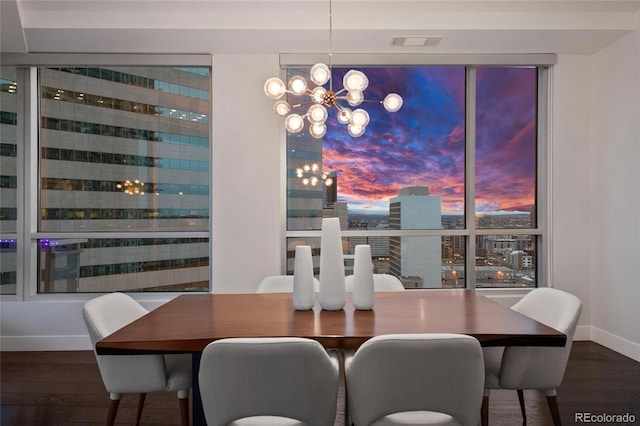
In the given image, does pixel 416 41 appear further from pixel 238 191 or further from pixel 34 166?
pixel 34 166

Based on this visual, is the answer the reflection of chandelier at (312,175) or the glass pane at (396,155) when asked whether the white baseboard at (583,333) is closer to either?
the glass pane at (396,155)

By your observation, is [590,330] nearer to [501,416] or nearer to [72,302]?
[501,416]

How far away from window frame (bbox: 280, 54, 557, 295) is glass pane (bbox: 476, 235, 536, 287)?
0.05 m

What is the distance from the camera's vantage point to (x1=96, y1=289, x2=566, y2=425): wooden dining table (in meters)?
1.56

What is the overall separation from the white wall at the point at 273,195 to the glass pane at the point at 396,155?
0.47 metres

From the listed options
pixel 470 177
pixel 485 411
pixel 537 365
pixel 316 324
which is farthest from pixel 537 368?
pixel 470 177

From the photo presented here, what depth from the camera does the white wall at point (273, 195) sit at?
3.77m

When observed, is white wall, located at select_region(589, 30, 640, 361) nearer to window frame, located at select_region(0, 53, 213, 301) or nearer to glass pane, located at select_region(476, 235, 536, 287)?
glass pane, located at select_region(476, 235, 536, 287)

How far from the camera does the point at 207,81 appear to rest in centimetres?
402

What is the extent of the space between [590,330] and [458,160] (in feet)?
6.77

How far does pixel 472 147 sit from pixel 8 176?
4536 mm

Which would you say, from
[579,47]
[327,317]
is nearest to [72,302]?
[327,317]

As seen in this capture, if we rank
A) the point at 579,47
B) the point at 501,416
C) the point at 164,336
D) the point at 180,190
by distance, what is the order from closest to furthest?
the point at 164,336, the point at 501,416, the point at 579,47, the point at 180,190

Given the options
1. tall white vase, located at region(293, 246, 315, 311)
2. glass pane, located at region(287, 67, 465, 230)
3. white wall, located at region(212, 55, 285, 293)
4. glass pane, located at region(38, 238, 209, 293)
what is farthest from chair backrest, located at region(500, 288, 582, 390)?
glass pane, located at region(38, 238, 209, 293)
